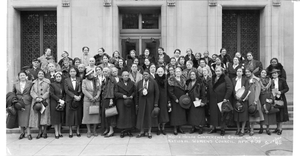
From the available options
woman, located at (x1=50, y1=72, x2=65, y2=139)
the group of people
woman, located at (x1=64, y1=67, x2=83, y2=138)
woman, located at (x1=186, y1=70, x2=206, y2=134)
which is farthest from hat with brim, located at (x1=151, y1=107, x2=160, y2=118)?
woman, located at (x1=50, y1=72, x2=65, y2=139)

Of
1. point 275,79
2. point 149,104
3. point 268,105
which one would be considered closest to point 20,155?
point 149,104

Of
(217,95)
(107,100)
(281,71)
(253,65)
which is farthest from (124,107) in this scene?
(281,71)

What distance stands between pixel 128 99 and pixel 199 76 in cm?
246

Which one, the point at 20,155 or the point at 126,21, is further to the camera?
the point at 126,21

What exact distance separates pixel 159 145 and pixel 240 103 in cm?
297

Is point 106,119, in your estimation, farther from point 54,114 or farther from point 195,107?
point 195,107

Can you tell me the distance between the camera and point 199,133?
344 inches

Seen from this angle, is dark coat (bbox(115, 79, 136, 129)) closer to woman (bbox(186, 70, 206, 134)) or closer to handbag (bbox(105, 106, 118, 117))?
handbag (bbox(105, 106, 118, 117))

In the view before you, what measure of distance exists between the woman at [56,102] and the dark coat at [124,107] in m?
1.72

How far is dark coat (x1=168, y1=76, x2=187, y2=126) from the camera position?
867 cm

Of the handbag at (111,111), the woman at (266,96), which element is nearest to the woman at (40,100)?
the handbag at (111,111)

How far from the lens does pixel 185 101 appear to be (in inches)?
336

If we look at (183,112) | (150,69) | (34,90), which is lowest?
(183,112)

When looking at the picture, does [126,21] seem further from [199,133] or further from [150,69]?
[199,133]
